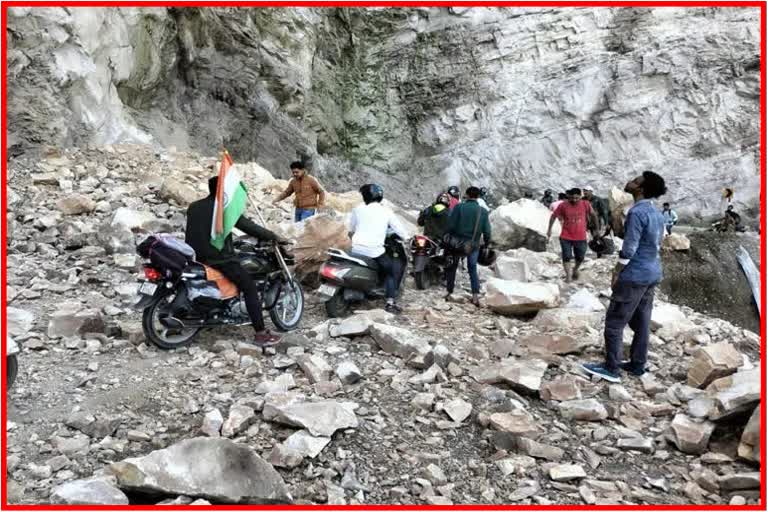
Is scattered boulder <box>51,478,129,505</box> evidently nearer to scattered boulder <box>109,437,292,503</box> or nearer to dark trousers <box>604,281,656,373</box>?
scattered boulder <box>109,437,292,503</box>

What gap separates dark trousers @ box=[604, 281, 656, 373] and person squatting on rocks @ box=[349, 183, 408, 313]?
2268 mm

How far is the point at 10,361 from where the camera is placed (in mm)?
3648

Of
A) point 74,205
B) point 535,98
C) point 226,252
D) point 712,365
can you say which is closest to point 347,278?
point 226,252

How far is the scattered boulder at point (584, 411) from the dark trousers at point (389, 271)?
8.57 ft

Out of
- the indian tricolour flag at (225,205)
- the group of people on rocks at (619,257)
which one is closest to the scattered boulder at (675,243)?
the group of people on rocks at (619,257)

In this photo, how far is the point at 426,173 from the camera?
82.9 ft

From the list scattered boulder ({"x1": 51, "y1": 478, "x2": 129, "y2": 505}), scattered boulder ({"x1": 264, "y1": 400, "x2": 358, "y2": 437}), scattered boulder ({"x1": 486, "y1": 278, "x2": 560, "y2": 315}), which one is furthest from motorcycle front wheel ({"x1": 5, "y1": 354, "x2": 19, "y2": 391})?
scattered boulder ({"x1": 486, "y1": 278, "x2": 560, "y2": 315})

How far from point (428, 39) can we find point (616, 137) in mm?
9534

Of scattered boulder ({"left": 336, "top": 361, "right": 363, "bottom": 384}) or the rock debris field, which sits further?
scattered boulder ({"left": 336, "top": 361, "right": 363, "bottom": 384})

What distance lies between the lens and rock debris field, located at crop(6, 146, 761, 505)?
3.00 meters

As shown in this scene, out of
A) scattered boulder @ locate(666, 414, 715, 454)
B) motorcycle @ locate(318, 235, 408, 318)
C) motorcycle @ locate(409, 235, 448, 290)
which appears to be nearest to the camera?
scattered boulder @ locate(666, 414, 715, 454)

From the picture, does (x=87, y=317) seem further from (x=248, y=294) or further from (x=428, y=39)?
(x=428, y=39)

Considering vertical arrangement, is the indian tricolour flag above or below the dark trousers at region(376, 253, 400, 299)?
above

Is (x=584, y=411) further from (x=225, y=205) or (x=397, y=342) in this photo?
(x=225, y=205)
